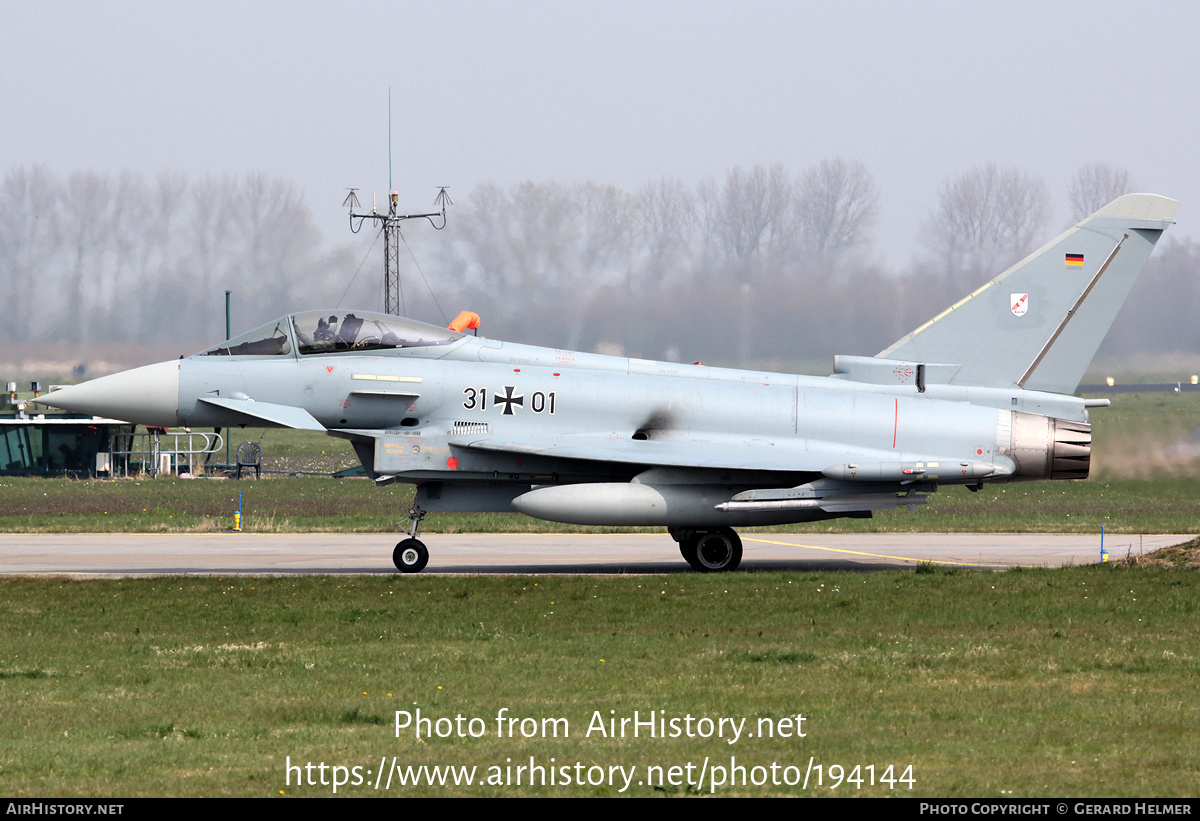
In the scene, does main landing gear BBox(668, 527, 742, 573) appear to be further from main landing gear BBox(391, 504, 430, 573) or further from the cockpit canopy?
the cockpit canopy

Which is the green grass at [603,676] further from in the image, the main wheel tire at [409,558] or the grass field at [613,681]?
the main wheel tire at [409,558]

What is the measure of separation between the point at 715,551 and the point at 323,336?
6939 millimetres

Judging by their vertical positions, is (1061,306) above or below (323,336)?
above

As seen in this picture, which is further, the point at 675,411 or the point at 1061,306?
the point at 1061,306

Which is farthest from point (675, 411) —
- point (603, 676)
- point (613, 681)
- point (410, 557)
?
point (613, 681)

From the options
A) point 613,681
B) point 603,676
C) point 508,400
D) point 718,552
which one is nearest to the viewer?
point 613,681

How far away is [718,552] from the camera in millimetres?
19234

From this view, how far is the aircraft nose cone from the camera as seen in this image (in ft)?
61.1

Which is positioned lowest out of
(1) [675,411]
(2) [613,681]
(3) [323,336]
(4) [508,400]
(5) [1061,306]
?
(2) [613,681]

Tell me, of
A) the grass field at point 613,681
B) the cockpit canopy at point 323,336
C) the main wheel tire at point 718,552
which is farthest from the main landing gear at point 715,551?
the cockpit canopy at point 323,336

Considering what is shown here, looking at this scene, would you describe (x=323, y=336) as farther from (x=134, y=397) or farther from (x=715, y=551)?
(x=715, y=551)

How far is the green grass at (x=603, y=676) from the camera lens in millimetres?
7473

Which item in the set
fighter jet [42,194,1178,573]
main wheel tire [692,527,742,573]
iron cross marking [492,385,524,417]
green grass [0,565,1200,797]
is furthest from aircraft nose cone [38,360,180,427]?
main wheel tire [692,527,742,573]
